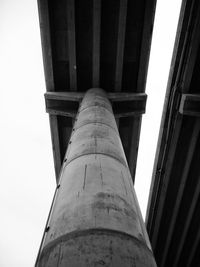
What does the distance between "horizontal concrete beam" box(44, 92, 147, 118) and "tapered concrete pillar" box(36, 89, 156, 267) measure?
5710 mm

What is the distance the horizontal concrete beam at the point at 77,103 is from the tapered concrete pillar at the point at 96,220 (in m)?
5.71

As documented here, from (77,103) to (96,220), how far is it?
298 inches

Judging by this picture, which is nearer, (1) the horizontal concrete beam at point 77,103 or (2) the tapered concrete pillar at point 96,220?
(2) the tapered concrete pillar at point 96,220

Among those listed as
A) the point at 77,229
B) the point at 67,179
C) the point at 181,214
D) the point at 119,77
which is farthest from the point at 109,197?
the point at 181,214

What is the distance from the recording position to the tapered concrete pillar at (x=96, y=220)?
1.63 meters

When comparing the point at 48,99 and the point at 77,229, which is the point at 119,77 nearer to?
the point at 48,99

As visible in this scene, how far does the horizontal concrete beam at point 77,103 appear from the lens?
8.97m

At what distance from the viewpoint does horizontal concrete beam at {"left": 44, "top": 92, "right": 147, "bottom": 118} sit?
29.4ft

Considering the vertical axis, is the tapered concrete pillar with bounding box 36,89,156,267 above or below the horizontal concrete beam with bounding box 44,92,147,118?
above

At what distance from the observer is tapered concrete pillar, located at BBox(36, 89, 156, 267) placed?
1.63 m

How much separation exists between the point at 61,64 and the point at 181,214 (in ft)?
33.9

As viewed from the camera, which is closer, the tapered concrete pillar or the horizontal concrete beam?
the tapered concrete pillar

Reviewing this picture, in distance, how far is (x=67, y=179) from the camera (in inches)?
117

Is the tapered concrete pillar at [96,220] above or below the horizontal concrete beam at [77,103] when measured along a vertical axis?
above
